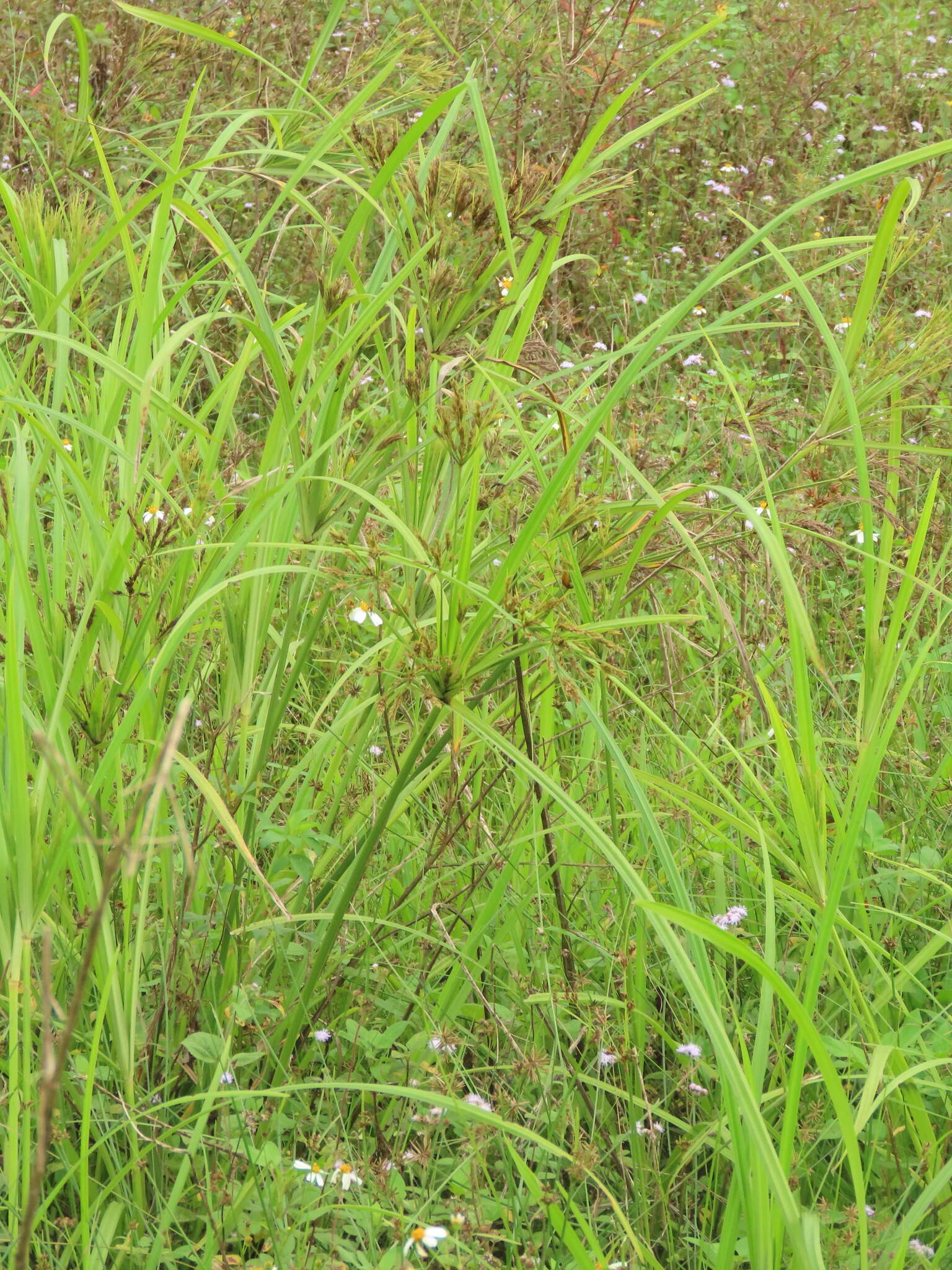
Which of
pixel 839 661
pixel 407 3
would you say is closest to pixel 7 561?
pixel 839 661

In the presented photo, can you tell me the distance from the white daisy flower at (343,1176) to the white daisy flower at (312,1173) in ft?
0.04

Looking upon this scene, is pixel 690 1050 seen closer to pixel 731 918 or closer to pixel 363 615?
pixel 731 918

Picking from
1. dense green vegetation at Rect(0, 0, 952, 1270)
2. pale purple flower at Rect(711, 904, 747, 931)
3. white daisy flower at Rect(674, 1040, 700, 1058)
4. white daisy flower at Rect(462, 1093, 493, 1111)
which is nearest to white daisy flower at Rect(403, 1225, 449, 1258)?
dense green vegetation at Rect(0, 0, 952, 1270)

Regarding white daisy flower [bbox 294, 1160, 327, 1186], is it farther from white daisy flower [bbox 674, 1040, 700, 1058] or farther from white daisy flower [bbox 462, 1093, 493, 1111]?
white daisy flower [bbox 674, 1040, 700, 1058]

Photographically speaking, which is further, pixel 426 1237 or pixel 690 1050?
pixel 690 1050

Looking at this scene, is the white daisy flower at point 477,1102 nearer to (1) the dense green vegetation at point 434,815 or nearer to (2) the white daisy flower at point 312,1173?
(1) the dense green vegetation at point 434,815

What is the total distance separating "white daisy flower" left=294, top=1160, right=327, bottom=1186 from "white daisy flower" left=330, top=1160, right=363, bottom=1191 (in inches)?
0.5

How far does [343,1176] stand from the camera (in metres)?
1.00

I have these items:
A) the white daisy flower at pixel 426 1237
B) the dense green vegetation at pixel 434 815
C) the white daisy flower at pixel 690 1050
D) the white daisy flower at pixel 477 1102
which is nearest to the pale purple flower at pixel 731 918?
the dense green vegetation at pixel 434 815

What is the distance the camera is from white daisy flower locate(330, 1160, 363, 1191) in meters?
0.99

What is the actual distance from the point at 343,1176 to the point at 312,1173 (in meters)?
0.03

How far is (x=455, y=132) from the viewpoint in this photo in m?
3.56

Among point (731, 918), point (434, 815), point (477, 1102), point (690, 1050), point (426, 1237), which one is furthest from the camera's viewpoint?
point (434, 815)

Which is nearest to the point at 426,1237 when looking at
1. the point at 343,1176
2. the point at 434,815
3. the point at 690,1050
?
the point at 343,1176
